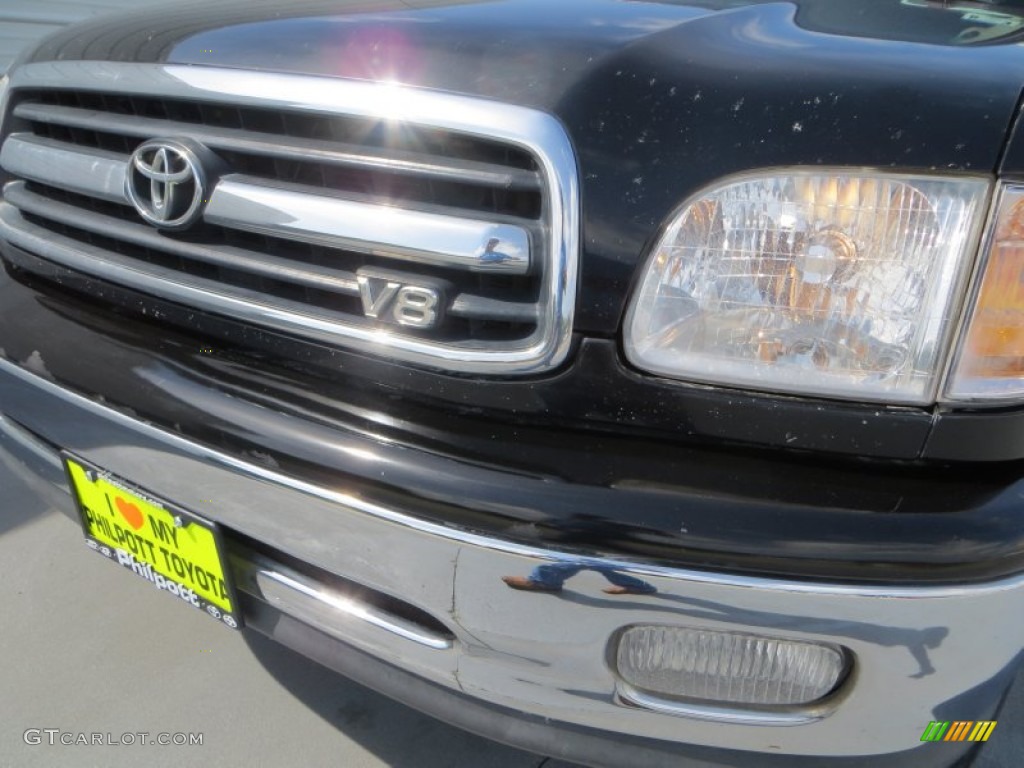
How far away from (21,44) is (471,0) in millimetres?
7602

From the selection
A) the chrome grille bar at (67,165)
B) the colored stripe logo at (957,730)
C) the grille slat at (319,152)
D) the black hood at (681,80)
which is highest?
the black hood at (681,80)

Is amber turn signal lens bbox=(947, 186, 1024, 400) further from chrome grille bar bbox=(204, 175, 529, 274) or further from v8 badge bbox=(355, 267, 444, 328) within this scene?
v8 badge bbox=(355, 267, 444, 328)

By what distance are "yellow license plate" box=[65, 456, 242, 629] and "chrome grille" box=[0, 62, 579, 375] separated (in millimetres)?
362

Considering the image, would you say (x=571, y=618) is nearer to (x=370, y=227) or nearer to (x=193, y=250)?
(x=370, y=227)

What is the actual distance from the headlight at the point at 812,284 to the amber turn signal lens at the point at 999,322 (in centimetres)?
3

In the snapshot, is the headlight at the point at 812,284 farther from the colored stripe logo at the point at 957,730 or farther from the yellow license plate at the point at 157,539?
the yellow license plate at the point at 157,539

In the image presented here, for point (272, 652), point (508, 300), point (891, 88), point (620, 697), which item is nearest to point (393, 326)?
point (508, 300)

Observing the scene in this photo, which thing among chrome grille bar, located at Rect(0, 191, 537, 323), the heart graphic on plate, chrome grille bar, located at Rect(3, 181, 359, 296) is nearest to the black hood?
chrome grille bar, located at Rect(0, 191, 537, 323)

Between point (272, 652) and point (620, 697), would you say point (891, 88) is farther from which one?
point (272, 652)

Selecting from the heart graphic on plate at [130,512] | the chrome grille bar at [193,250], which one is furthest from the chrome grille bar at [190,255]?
the heart graphic on plate at [130,512]

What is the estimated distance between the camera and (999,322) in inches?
42.1

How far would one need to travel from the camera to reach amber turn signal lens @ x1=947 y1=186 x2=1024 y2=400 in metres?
1.03

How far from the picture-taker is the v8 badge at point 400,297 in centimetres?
125

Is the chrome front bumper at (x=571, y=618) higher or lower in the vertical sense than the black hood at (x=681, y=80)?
lower
